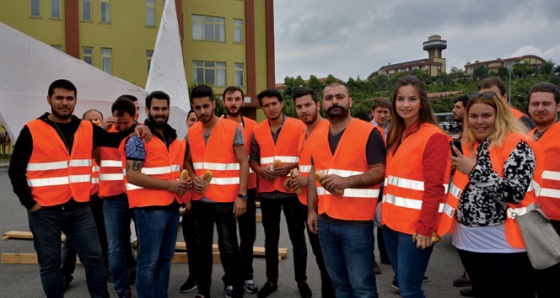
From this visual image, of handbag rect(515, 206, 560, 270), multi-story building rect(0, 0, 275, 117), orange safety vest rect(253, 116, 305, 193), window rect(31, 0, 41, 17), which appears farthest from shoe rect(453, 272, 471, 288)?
window rect(31, 0, 41, 17)

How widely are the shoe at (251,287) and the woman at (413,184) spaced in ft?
7.39

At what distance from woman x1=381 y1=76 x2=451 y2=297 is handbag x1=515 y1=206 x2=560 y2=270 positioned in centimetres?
52

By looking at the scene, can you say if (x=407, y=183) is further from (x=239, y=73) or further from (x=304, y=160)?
(x=239, y=73)

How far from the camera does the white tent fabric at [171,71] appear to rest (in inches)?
297

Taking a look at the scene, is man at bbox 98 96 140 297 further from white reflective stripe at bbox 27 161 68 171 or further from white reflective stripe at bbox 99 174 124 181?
white reflective stripe at bbox 27 161 68 171

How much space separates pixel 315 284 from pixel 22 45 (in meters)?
4.68

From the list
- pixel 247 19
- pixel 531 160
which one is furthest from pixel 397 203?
pixel 247 19

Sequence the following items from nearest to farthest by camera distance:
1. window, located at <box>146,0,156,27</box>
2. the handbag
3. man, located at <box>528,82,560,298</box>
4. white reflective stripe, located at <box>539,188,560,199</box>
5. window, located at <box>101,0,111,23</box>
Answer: the handbag, man, located at <box>528,82,560,298</box>, white reflective stripe, located at <box>539,188,560,199</box>, window, located at <box>101,0,111,23</box>, window, located at <box>146,0,156,27</box>

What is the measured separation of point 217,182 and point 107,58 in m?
25.4

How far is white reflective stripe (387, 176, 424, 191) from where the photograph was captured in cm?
295

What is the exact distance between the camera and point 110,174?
4.66m

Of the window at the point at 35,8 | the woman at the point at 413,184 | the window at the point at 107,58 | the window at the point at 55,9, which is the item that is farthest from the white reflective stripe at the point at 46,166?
the window at the point at 35,8

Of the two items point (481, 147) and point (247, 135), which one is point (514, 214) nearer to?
point (481, 147)

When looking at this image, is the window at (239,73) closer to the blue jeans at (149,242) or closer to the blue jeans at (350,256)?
the blue jeans at (149,242)
